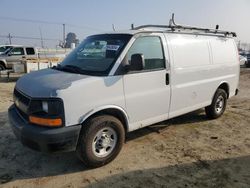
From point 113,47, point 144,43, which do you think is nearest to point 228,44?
point 144,43

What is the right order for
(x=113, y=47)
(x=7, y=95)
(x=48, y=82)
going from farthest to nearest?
1. (x=7, y=95)
2. (x=113, y=47)
3. (x=48, y=82)

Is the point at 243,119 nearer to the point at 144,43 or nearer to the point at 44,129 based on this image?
the point at 144,43

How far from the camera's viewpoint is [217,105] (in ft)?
23.4

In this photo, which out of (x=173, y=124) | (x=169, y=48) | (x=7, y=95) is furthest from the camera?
(x=7, y=95)

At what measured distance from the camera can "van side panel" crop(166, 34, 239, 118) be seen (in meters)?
5.49

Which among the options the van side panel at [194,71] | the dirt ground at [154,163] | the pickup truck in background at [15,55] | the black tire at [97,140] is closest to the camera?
the dirt ground at [154,163]

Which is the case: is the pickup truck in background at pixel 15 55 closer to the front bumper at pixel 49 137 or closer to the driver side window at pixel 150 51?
the driver side window at pixel 150 51

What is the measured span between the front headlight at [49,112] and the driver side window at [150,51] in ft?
A: 4.81

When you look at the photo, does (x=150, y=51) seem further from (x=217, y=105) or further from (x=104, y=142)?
(x=217, y=105)

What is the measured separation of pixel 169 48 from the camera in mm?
5328

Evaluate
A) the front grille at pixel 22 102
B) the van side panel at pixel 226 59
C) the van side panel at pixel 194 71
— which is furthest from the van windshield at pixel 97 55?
the van side panel at pixel 226 59

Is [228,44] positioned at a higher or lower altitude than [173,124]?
higher

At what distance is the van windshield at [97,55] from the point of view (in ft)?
14.8

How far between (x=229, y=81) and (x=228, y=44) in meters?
0.93
